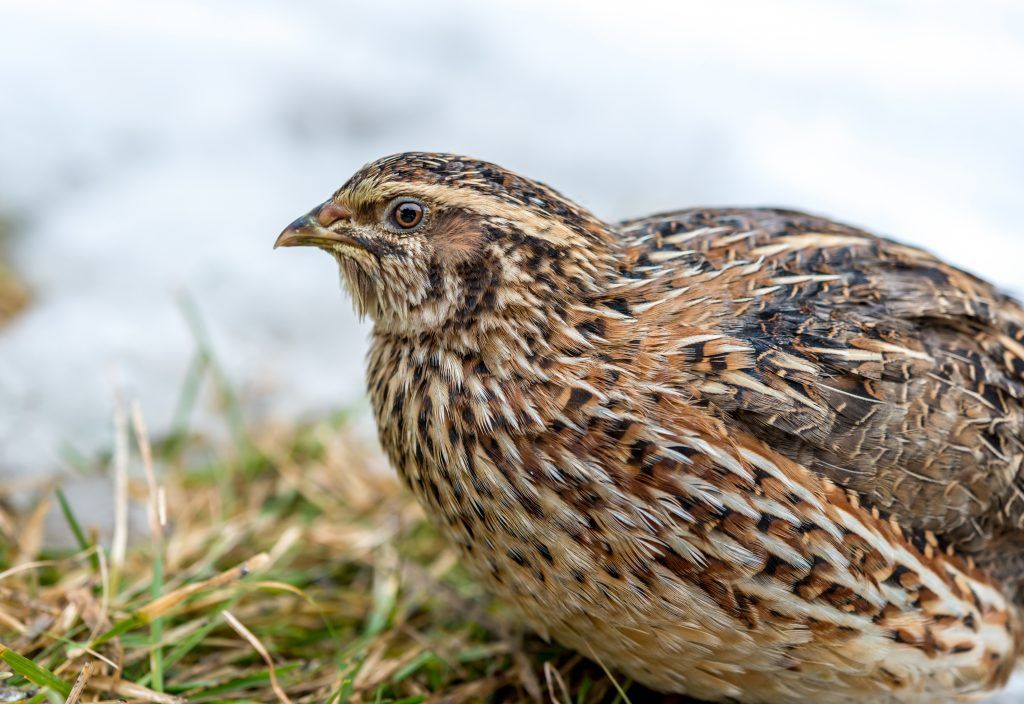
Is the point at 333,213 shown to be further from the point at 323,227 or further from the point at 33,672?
the point at 33,672

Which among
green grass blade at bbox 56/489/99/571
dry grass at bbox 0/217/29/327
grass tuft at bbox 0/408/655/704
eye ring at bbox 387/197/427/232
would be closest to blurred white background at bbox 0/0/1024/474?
dry grass at bbox 0/217/29/327

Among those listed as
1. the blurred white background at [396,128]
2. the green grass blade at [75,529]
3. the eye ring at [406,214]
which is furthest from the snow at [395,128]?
the eye ring at [406,214]

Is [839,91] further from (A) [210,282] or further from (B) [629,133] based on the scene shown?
(A) [210,282]

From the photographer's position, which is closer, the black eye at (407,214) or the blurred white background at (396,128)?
the black eye at (407,214)

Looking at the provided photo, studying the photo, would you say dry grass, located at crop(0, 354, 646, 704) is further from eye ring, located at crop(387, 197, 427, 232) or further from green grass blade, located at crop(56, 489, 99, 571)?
eye ring, located at crop(387, 197, 427, 232)

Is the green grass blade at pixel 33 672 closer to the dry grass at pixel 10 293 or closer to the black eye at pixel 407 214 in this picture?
the black eye at pixel 407 214

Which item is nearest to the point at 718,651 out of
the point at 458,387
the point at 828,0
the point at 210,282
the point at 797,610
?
the point at 797,610
